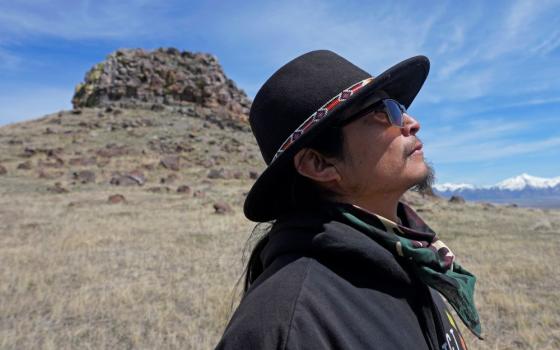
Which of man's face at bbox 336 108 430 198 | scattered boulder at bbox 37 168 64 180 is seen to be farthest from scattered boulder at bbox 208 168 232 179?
man's face at bbox 336 108 430 198

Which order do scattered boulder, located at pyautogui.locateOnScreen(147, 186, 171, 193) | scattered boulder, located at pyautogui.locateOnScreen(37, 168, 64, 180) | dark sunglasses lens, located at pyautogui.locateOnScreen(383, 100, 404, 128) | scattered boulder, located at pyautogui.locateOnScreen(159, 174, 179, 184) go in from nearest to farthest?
dark sunglasses lens, located at pyautogui.locateOnScreen(383, 100, 404, 128) < scattered boulder, located at pyautogui.locateOnScreen(147, 186, 171, 193) < scattered boulder, located at pyautogui.locateOnScreen(37, 168, 64, 180) < scattered boulder, located at pyautogui.locateOnScreen(159, 174, 179, 184)

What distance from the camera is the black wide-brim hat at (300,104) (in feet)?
5.24

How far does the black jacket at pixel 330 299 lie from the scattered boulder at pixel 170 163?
30420mm

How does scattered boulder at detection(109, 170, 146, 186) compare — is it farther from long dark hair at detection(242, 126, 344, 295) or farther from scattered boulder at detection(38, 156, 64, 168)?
long dark hair at detection(242, 126, 344, 295)

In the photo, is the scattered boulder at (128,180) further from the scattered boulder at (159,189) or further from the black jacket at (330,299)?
the black jacket at (330,299)

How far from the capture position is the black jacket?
1.17 m

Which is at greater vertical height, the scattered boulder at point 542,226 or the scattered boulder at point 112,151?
the scattered boulder at point 112,151

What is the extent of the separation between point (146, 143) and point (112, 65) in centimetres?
2774

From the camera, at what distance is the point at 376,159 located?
1.73m

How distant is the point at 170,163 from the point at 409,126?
30712 millimetres

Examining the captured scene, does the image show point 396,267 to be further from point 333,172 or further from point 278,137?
point 278,137

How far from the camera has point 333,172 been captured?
1.70 m

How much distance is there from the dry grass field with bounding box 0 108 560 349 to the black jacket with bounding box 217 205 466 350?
4191 mm

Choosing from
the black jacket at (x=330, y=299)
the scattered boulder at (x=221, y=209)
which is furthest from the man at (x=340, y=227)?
the scattered boulder at (x=221, y=209)
